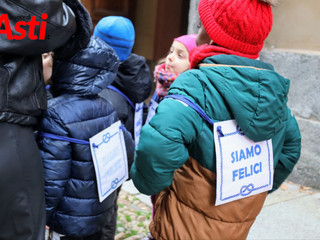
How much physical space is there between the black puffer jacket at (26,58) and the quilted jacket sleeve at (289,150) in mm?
1212

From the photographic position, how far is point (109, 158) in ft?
7.04

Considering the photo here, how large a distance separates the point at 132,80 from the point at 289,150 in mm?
1299

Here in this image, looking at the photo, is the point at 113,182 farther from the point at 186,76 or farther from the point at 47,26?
the point at 47,26

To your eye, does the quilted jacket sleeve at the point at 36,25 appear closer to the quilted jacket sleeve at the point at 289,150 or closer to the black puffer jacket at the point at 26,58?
the black puffer jacket at the point at 26,58

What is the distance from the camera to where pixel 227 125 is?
5.42 ft

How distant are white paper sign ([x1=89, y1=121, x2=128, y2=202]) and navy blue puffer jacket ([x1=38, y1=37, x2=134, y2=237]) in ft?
0.11

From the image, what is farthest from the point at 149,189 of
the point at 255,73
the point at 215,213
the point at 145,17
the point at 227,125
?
the point at 145,17

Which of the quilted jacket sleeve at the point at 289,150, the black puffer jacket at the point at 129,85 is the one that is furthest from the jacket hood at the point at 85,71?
the quilted jacket sleeve at the point at 289,150

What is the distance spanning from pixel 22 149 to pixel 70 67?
597 mm

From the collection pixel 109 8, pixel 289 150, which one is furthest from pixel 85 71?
pixel 109 8

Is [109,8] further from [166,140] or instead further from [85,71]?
[166,140]

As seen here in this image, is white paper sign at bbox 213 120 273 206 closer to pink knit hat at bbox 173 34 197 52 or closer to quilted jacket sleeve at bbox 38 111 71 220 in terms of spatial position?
quilted jacket sleeve at bbox 38 111 71 220

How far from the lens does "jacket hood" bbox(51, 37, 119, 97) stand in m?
1.98

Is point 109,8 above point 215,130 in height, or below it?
below
